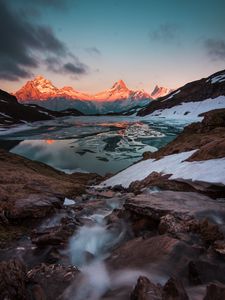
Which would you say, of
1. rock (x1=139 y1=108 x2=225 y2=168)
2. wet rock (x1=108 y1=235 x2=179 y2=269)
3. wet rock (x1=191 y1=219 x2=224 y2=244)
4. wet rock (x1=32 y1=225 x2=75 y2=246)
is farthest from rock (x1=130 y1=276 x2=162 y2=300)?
rock (x1=139 y1=108 x2=225 y2=168)

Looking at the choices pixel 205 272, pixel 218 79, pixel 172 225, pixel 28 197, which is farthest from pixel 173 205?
pixel 218 79

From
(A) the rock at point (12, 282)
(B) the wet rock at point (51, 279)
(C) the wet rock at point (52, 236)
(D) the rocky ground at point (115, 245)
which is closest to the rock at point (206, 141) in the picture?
(D) the rocky ground at point (115, 245)

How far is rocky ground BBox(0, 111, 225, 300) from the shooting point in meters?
6.43

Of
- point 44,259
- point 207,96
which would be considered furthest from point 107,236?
point 207,96

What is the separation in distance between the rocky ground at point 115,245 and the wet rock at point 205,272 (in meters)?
0.03

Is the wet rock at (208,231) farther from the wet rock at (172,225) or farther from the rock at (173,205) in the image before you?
the rock at (173,205)

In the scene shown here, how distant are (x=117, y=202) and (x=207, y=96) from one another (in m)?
154

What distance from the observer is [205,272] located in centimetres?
728

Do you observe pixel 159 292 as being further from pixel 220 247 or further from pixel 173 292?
pixel 220 247

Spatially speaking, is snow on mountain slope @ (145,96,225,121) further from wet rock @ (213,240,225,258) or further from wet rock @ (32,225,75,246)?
wet rock @ (213,240,225,258)

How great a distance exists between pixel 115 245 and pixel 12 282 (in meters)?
4.91

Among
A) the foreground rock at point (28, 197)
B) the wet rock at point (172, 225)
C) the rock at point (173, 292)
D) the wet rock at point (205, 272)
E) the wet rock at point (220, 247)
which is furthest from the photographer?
the foreground rock at point (28, 197)

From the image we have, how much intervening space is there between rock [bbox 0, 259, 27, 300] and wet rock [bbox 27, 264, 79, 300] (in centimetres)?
49

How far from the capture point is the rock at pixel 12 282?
5.54 m
